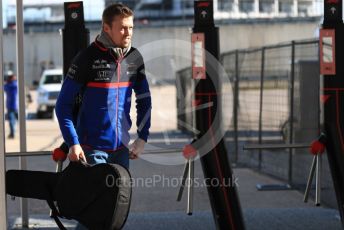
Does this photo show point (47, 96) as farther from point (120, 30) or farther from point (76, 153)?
point (76, 153)

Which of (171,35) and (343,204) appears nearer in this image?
(343,204)

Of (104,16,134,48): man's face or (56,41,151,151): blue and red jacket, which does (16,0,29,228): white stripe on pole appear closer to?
(56,41,151,151): blue and red jacket

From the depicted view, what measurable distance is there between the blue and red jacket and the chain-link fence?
4.13 metres

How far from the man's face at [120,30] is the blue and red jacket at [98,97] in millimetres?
79

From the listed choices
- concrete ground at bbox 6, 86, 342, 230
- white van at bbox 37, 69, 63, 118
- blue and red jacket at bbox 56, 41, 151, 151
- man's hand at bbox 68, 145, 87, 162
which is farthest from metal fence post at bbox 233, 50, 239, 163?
white van at bbox 37, 69, 63, 118

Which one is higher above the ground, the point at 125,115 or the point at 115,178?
the point at 125,115

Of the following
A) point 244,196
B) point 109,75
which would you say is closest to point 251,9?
→ point 244,196

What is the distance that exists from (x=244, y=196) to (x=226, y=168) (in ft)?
10.6

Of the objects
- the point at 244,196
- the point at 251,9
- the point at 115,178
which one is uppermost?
the point at 251,9

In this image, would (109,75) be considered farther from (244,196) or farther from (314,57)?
(314,57)

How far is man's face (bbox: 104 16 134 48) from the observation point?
164 inches

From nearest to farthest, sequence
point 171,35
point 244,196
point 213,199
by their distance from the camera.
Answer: point 213,199, point 244,196, point 171,35

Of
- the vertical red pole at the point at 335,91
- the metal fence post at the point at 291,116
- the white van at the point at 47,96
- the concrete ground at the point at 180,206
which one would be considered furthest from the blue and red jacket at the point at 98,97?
the white van at the point at 47,96

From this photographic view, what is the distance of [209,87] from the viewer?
17.2 ft
